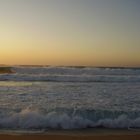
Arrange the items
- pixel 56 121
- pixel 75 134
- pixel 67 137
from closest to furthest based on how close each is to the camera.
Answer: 1. pixel 67 137
2. pixel 75 134
3. pixel 56 121

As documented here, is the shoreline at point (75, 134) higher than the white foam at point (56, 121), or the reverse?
the white foam at point (56, 121)

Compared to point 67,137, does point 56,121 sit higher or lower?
higher

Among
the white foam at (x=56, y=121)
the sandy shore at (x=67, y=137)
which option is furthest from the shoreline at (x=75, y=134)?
the white foam at (x=56, y=121)

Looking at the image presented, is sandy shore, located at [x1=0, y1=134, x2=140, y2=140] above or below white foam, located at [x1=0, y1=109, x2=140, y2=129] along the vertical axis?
below

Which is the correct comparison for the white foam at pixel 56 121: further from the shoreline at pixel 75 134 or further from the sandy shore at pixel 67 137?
the sandy shore at pixel 67 137

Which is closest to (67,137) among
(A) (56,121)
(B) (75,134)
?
(B) (75,134)

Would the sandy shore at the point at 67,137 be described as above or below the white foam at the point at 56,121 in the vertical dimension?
below

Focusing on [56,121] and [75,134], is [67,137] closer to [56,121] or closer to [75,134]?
[75,134]

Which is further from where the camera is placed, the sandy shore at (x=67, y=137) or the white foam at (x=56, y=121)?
the white foam at (x=56, y=121)

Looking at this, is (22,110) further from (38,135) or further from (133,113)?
(133,113)

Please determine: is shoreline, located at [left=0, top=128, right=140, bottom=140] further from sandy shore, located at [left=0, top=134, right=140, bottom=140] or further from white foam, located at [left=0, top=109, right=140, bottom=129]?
white foam, located at [left=0, top=109, right=140, bottom=129]

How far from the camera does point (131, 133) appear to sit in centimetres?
652

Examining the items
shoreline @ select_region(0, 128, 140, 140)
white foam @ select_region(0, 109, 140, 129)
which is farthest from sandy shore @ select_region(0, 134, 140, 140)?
white foam @ select_region(0, 109, 140, 129)

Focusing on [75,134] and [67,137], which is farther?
[75,134]
